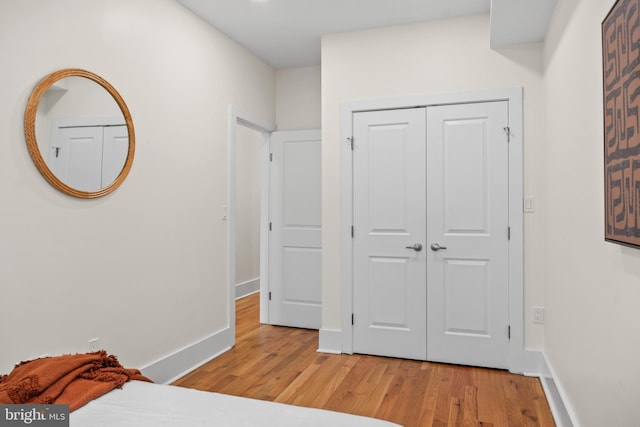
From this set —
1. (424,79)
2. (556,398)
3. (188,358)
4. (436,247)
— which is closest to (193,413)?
(188,358)

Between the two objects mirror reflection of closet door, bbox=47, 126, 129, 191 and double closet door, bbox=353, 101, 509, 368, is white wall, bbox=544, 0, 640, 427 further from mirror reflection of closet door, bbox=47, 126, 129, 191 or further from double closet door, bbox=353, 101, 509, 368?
mirror reflection of closet door, bbox=47, 126, 129, 191

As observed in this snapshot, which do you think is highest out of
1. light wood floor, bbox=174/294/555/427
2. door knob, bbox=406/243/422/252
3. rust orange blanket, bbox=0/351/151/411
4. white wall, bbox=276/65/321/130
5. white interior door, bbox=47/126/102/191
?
white wall, bbox=276/65/321/130

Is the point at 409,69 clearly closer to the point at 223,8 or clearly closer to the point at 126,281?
the point at 223,8

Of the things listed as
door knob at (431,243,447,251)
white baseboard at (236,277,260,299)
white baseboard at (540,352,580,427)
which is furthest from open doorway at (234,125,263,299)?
white baseboard at (540,352,580,427)

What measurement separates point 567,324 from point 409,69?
7.24 ft

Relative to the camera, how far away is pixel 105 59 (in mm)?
2463

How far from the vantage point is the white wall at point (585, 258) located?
1.40 metres

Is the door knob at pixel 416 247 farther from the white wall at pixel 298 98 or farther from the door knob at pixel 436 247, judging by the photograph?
the white wall at pixel 298 98

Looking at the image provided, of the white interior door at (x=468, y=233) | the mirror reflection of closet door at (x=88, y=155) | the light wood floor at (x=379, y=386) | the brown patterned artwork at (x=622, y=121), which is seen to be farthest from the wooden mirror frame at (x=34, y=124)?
the brown patterned artwork at (x=622, y=121)

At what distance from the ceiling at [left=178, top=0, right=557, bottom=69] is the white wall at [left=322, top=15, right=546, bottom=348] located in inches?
4.0

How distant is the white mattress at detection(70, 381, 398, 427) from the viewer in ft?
4.49

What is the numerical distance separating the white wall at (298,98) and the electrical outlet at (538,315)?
2.66 metres

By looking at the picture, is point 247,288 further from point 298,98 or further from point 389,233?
point 389,233

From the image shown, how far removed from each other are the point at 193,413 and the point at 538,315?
8.65 ft
